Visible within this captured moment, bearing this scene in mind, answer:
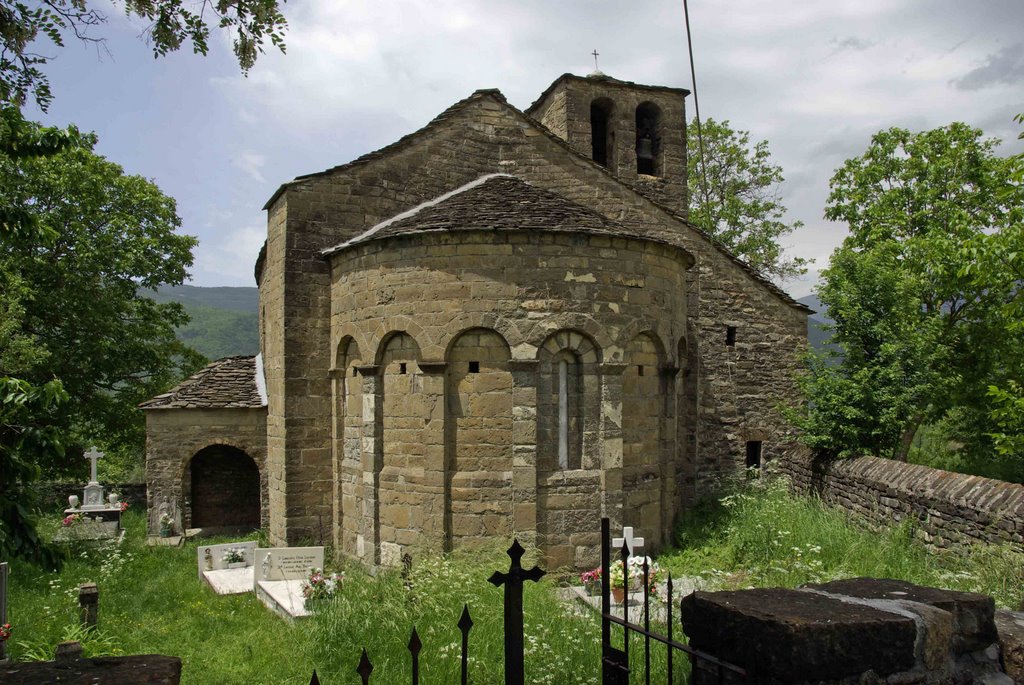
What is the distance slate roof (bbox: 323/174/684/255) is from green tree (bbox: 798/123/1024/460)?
408cm

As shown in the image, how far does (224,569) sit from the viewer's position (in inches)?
440

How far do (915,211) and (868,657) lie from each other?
18.2m

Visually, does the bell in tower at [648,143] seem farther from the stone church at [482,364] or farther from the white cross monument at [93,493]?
the white cross monument at [93,493]

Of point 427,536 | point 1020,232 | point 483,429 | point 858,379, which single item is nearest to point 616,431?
point 483,429

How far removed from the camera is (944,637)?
10.4 ft

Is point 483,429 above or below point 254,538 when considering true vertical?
above

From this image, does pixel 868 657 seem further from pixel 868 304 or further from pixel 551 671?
pixel 868 304

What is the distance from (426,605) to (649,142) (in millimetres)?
11629

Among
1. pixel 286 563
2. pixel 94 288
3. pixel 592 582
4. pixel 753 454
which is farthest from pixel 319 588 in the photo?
pixel 94 288

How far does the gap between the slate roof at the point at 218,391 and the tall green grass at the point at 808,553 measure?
311 inches

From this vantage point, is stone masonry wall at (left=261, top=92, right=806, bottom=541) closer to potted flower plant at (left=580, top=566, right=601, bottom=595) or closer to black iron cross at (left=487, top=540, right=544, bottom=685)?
potted flower plant at (left=580, top=566, right=601, bottom=595)

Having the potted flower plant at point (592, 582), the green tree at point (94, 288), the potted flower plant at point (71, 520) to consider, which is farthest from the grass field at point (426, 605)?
the green tree at point (94, 288)

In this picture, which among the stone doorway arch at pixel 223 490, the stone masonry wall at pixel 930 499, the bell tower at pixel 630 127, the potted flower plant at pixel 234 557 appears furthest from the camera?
the bell tower at pixel 630 127

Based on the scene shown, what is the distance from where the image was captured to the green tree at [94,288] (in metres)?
18.5
